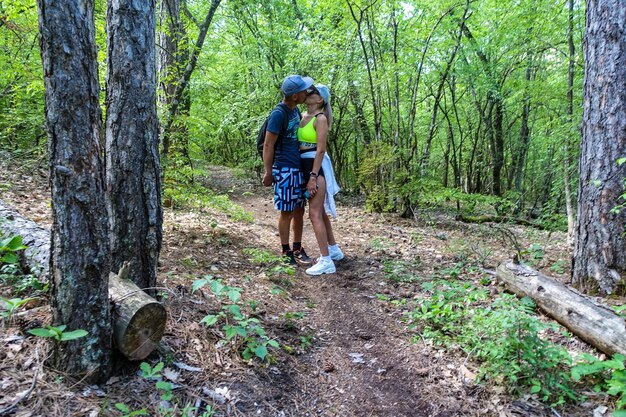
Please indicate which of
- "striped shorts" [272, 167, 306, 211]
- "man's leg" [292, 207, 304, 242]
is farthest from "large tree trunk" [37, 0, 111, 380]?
"man's leg" [292, 207, 304, 242]

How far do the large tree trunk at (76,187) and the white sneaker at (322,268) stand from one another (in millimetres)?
Answer: 2721

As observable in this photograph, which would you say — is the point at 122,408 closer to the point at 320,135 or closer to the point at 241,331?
the point at 241,331

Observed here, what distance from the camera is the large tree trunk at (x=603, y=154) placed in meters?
3.28

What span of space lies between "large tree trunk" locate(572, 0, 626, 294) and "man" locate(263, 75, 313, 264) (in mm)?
2873

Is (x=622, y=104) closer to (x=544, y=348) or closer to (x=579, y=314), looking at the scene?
(x=579, y=314)

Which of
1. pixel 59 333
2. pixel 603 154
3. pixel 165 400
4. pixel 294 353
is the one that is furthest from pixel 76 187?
pixel 603 154

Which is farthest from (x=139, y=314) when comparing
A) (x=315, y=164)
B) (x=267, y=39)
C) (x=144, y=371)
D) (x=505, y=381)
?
(x=267, y=39)

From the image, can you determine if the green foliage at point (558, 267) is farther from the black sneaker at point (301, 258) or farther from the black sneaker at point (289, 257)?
the black sneaker at point (289, 257)

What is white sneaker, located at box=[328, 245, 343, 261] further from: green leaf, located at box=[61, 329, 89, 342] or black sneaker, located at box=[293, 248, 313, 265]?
green leaf, located at box=[61, 329, 89, 342]

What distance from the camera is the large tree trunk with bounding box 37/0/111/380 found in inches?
65.7

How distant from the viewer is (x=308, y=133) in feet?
14.6

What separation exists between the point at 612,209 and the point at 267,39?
36.7 feet

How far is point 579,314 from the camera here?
→ 9.14 feet

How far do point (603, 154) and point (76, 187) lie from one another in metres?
4.18
